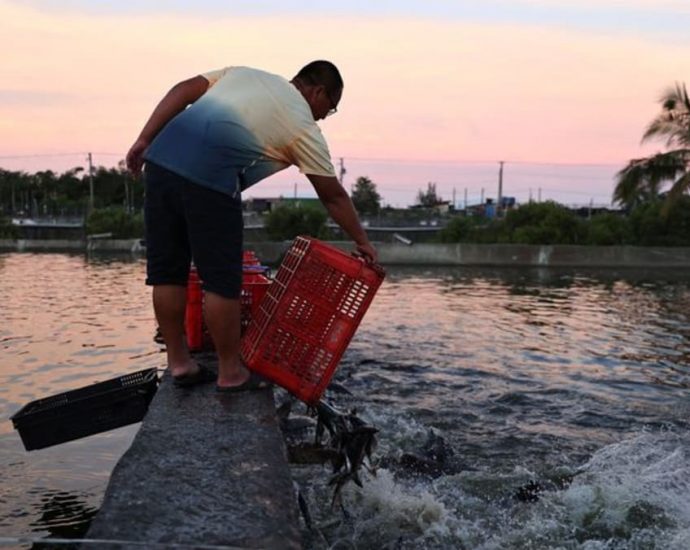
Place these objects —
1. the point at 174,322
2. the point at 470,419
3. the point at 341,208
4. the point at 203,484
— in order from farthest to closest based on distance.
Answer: the point at 470,419, the point at 174,322, the point at 341,208, the point at 203,484

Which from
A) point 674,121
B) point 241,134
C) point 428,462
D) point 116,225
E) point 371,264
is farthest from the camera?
point 116,225

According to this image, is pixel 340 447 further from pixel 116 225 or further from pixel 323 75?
pixel 116 225

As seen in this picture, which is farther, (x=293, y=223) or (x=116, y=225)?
(x=116, y=225)

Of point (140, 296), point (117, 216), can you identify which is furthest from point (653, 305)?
point (117, 216)

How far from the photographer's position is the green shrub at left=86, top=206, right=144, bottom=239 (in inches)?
1843

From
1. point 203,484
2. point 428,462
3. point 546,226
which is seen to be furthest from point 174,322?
point 546,226

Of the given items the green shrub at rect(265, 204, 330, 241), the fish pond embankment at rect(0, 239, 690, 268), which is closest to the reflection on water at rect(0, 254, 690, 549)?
the fish pond embankment at rect(0, 239, 690, 268)

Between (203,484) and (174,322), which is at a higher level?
(174,322)

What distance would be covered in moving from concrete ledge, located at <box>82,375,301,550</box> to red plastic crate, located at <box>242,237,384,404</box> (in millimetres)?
234

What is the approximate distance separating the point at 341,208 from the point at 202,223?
74 cm

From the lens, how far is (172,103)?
434 cm

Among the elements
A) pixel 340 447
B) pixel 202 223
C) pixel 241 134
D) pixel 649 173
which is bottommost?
pixel 340 447

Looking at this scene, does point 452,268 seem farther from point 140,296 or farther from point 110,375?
point 110,375

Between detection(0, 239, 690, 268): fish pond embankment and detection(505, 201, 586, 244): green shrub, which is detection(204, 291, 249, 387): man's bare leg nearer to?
detection(0, 239, 690, 268): fish pond embankment
